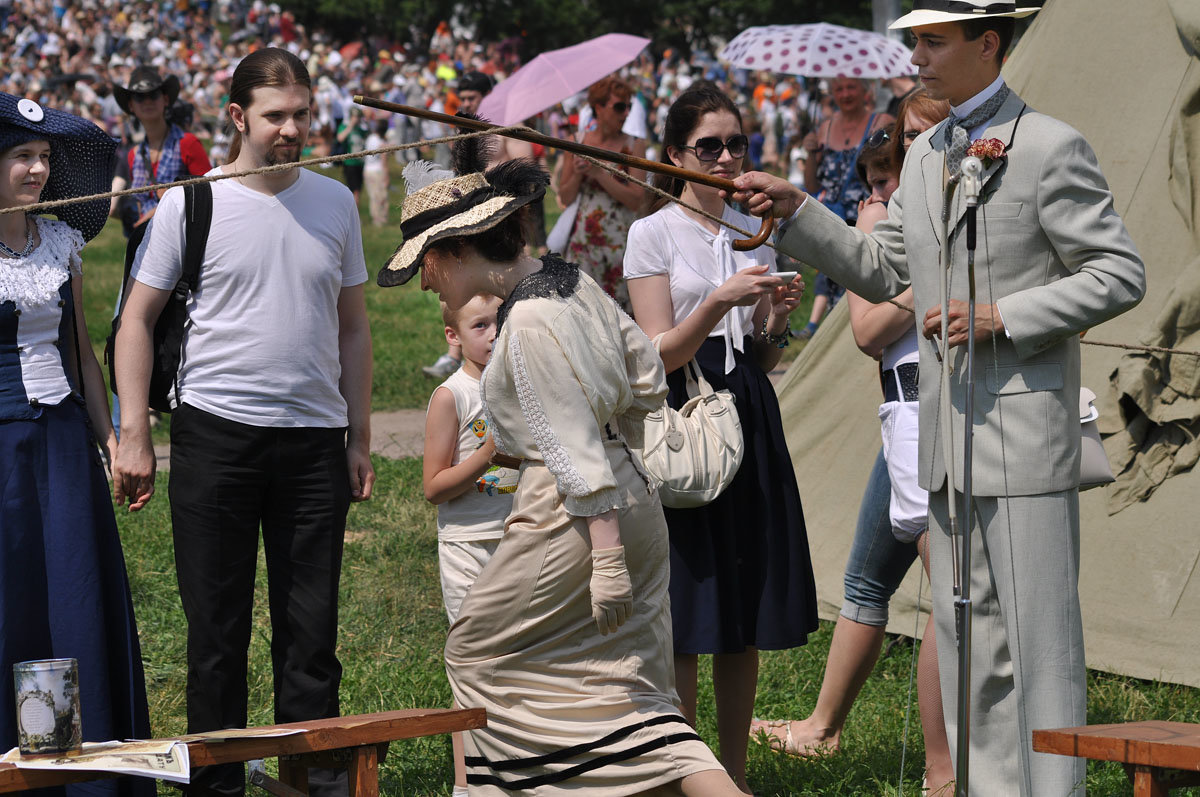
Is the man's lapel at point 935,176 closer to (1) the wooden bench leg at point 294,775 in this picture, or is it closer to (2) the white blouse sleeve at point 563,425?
(2) the white blouse sleeve at point 563,425

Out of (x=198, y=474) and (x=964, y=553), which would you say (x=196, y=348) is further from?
(x=964, y=553)

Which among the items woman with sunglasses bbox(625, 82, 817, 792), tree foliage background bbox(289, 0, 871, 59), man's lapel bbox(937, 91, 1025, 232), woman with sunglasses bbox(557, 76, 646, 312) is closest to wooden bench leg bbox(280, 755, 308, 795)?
woman with sunglasses bbox(625, 82, 817, 792)

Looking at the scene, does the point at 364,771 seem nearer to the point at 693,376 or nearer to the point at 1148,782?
the point at 693,376

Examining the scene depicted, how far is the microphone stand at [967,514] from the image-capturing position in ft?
9.91

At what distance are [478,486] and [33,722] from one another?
1.56 meters

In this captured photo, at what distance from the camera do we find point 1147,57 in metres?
5.72

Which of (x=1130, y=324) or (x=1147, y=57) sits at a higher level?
(x=1147, y=57)

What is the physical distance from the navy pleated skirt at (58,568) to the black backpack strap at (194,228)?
46cm

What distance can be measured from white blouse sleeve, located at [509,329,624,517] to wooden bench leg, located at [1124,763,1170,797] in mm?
1256

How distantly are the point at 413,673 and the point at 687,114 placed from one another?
7.83 ft

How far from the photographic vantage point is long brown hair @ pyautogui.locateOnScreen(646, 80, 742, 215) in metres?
4.44

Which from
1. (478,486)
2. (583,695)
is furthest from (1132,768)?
(478,486)

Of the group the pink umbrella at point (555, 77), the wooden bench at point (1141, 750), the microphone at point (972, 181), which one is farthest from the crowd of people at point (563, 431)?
the pink umbrella at point (555, 77)

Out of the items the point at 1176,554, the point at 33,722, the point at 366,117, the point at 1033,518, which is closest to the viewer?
the point at 33,722
